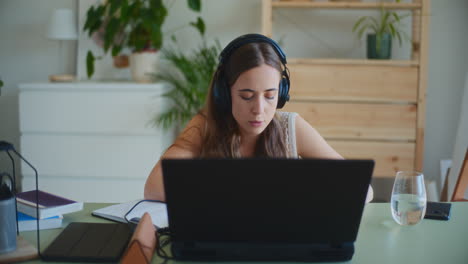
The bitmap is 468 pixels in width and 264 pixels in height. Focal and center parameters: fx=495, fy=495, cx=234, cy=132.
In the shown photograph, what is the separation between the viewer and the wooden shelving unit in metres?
2.97

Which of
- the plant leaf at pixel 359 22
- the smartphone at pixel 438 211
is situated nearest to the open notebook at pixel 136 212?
the smartphone at pixel 438 211

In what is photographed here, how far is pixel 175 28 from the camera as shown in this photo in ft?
11.7

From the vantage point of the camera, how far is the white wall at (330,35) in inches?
131

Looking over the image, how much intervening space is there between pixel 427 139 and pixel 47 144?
2559 millimetres

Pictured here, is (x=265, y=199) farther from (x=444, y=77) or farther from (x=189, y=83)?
(x=444, y=77)

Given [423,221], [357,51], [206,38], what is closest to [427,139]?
[357,51]

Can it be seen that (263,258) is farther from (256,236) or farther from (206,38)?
(206,38)

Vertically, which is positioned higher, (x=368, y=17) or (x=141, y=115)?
(x=368, y=17)

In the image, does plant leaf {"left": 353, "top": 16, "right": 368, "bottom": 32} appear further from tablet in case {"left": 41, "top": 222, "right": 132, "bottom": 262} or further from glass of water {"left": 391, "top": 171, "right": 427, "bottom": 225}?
tablet in case {"left": 41, "top": 222, "right": 132, "bottom": 262}

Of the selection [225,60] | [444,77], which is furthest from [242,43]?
[444,77]

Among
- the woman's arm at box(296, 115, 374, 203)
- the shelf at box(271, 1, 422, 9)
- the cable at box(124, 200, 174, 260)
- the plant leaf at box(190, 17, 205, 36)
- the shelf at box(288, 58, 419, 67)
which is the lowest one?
the cable at box(124, 200, 174, 260)

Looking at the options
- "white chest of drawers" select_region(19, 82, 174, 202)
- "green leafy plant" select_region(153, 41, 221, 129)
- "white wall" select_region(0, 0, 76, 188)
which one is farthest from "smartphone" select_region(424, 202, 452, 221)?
"white wall" select_region(0, 0, 76, 188)

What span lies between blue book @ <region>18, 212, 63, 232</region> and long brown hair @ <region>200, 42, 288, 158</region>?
21.4 inches

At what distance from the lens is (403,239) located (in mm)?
1218
